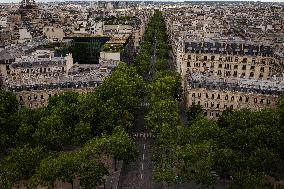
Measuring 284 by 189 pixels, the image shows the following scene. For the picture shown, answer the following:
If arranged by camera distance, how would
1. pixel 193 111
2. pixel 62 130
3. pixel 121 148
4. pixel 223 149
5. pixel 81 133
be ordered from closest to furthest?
pixel 223 149 → pixel 121 148 → pixel 81 133 → pixel 62 130 → pixel 193 111

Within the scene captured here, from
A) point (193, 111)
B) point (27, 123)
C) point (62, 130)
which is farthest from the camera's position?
point (193, 111)

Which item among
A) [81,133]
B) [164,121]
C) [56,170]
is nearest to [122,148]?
[81,133]

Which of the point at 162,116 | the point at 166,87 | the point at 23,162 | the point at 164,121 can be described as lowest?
the point at 23,162

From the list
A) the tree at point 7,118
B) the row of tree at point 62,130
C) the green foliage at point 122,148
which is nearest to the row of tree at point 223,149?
the green foliage at point 122,148

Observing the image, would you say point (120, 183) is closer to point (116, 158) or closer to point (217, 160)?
point (116, 158)

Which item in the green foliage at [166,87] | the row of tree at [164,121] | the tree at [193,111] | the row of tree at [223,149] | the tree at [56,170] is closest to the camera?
the tree at [56,170]

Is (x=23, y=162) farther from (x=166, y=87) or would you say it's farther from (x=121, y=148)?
(x=166, y=87)

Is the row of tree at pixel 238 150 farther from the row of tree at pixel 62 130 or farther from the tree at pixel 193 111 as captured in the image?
the row of tree at pixel 62 130

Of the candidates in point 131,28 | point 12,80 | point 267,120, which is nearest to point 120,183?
point 267,120

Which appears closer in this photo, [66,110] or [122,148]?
[122,148]
